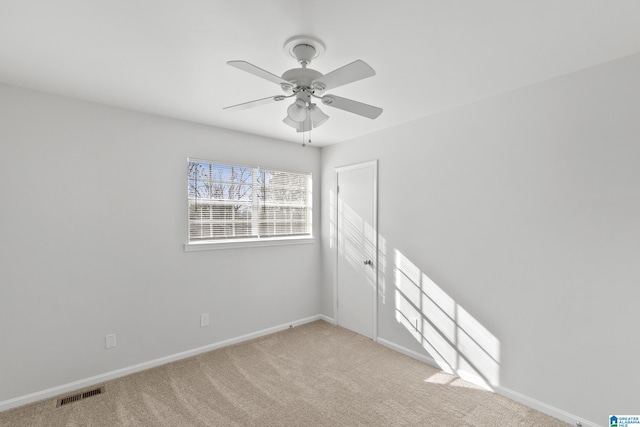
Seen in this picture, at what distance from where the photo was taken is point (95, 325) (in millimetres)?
2705

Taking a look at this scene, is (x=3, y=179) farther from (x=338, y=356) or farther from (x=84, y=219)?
(x=338, y=356)

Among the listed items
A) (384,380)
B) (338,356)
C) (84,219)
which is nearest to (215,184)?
(84,219)

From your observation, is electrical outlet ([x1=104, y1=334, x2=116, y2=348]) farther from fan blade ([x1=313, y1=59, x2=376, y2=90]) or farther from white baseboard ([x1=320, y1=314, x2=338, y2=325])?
fan blade ([x1=313, y1=59, x2=376, y2=90])

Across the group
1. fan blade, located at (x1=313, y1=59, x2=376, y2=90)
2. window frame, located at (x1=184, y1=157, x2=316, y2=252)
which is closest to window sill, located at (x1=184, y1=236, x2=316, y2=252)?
window frame, located at (x1=184, y1=157, x2=316, y2=252)

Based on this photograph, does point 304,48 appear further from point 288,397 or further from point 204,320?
point 204,320

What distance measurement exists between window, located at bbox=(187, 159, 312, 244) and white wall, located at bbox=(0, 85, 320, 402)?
0.52ft

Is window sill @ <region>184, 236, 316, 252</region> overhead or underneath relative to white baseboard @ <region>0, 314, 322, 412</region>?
overhead

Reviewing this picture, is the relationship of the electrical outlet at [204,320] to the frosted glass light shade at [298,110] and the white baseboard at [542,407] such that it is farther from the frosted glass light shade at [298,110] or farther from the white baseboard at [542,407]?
the white baseboard at [542,407]

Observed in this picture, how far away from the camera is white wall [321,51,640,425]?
78.0 inches

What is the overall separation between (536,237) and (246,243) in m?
2.89

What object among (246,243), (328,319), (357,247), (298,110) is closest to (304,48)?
(298,110)

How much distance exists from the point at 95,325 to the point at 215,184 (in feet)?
5.77

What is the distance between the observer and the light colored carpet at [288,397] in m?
2.22

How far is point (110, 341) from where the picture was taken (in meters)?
2.77
